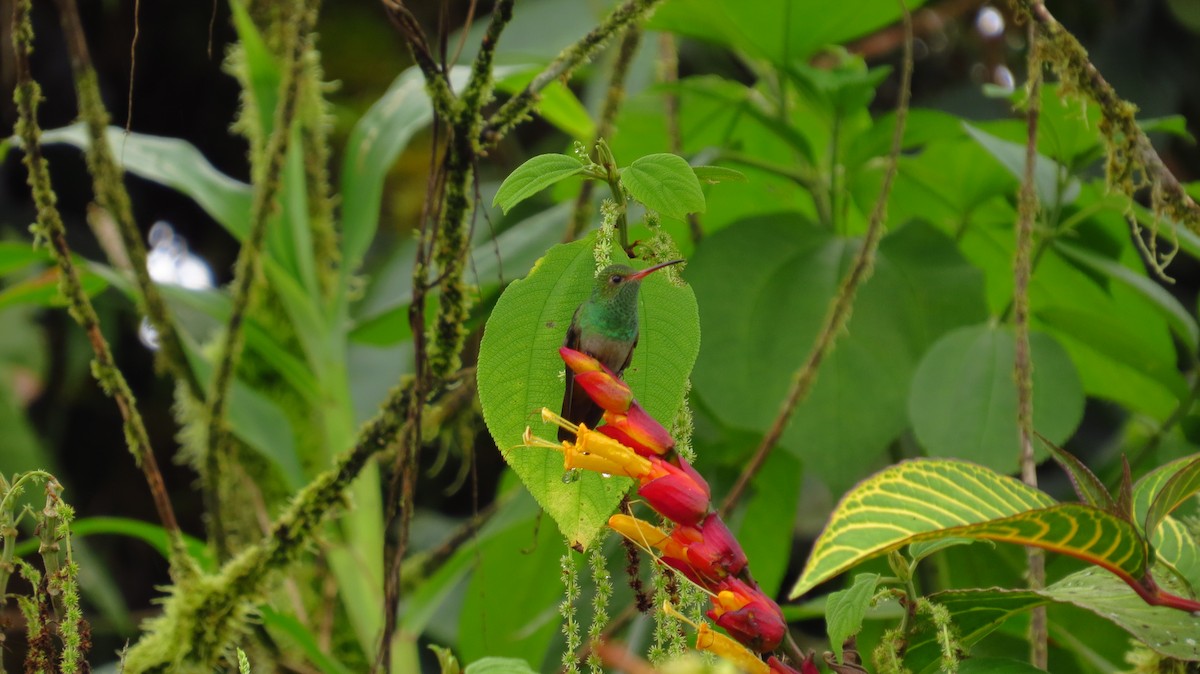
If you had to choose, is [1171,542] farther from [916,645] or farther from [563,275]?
Result: [563,275]

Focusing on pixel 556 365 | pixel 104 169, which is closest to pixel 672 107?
pixel 104 169

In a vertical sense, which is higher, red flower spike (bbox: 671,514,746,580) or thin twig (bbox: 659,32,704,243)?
thin twig (bbox: 659,32,704,243)

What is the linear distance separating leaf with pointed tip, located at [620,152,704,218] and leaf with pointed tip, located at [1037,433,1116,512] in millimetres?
193

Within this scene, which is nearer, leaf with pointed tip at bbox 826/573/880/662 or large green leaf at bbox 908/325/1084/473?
leaf with pointed tip at bbox 826/573/880/662

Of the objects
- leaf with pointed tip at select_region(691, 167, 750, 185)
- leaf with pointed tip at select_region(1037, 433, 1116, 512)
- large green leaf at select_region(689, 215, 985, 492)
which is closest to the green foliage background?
large green leaf at select_region(689, 215, 985, 492)

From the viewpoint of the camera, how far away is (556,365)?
1.58 feet

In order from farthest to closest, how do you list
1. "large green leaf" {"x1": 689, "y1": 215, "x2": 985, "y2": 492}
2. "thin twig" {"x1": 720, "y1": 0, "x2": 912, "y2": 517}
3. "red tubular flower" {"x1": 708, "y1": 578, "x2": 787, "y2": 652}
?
"large green leaf" {"x1": 689, "y1": 215, "x2": 985, "y2": 492}
"thin twig" {"x1": 720, "y1": 0, "x2": 912, "y2": 517}
"red tubular flower" {"x1": 708, "y1": 578, "x2": 787, "y2": 652}

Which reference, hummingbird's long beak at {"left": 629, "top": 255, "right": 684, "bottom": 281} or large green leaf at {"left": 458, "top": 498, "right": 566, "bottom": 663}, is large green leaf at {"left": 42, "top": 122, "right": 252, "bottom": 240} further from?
hummingbird's long beak at {"left": 629, "top": 255, "right": 684, "bottom": 281}

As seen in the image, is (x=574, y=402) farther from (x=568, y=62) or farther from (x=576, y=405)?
(x=568, y=62)

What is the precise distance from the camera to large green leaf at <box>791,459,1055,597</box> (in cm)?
46

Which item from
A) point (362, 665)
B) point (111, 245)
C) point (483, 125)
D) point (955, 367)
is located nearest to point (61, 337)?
point (111, 245)

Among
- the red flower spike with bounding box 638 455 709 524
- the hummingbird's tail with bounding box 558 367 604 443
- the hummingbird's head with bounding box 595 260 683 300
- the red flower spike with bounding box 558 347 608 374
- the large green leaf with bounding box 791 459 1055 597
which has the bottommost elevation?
the large green leaf with bounding box 791 459 1055 597

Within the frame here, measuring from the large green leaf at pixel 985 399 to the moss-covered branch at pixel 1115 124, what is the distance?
0.51 feet

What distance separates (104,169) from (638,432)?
538mm
